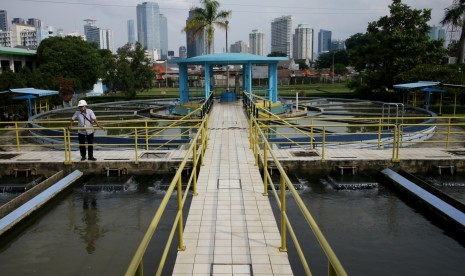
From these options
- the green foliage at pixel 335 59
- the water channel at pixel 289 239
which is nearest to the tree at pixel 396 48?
the water channel at pixel 289 239

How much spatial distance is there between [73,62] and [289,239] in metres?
39.7

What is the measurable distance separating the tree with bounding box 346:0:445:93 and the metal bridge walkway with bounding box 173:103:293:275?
25073 mm

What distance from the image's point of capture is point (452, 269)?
6.07 m

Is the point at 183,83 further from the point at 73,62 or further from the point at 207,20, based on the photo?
the point at 73,62

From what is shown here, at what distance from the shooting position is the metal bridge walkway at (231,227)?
4820 millimetres

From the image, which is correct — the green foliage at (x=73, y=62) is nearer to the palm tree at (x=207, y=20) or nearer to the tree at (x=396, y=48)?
the palm tree at (x=207, y=20)

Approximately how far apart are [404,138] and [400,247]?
35.7 ft

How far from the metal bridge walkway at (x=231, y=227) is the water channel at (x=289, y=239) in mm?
796

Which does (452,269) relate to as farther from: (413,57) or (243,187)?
(413,57)

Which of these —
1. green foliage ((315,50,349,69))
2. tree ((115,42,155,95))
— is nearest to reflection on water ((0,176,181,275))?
tree ((115,42,155,95))

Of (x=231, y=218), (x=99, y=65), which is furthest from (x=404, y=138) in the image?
(x=99, y=65)

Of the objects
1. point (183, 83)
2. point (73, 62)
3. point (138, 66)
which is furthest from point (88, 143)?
point (73, 62)

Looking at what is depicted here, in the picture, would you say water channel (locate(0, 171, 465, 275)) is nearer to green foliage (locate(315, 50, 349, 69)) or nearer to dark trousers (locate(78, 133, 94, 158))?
dark trousers (locate(78, 133, 94, 158))

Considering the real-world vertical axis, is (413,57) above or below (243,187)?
above
